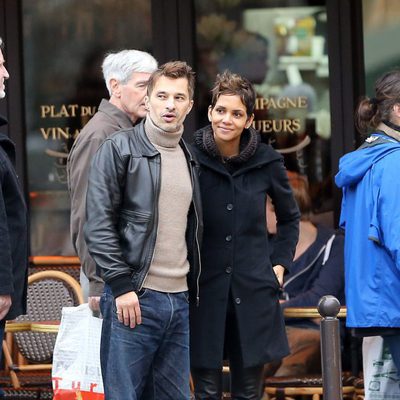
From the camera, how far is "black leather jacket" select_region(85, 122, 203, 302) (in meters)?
4.87

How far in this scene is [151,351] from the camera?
4973 millimetres

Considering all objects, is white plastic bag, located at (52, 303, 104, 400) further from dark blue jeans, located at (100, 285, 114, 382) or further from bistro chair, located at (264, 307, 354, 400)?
bistro chair, located at (264, 307, 354, 400)

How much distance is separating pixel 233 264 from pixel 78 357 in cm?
84

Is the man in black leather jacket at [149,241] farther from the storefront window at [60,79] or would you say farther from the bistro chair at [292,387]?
the storefront window at [60,79]

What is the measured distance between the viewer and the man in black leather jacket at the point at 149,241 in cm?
491

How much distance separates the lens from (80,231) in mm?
5496

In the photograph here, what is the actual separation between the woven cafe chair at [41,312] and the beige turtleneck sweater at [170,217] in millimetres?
2426

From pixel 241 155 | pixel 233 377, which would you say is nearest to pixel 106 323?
pixel 233 377

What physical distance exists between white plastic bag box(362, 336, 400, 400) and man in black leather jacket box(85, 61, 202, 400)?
1125 mm

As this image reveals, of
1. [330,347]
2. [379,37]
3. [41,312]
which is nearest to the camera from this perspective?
[330,347]

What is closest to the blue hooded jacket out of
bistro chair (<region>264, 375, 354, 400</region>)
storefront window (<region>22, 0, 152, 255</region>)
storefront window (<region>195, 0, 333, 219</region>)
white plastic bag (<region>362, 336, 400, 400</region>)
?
white plastic bag (<region>362, 336, 400, 400</region>)

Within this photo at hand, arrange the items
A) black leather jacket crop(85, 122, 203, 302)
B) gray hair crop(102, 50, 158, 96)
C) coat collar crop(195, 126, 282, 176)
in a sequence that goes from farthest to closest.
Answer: gray hair crop(102, 50, 158, 96) < coat collar crop(195, 126, 282, 176) < black leather jacket crop(85, 122, 203, 302)

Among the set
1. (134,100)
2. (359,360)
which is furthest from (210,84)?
(134,100)

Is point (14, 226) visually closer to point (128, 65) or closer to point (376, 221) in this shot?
point (128, 65)
